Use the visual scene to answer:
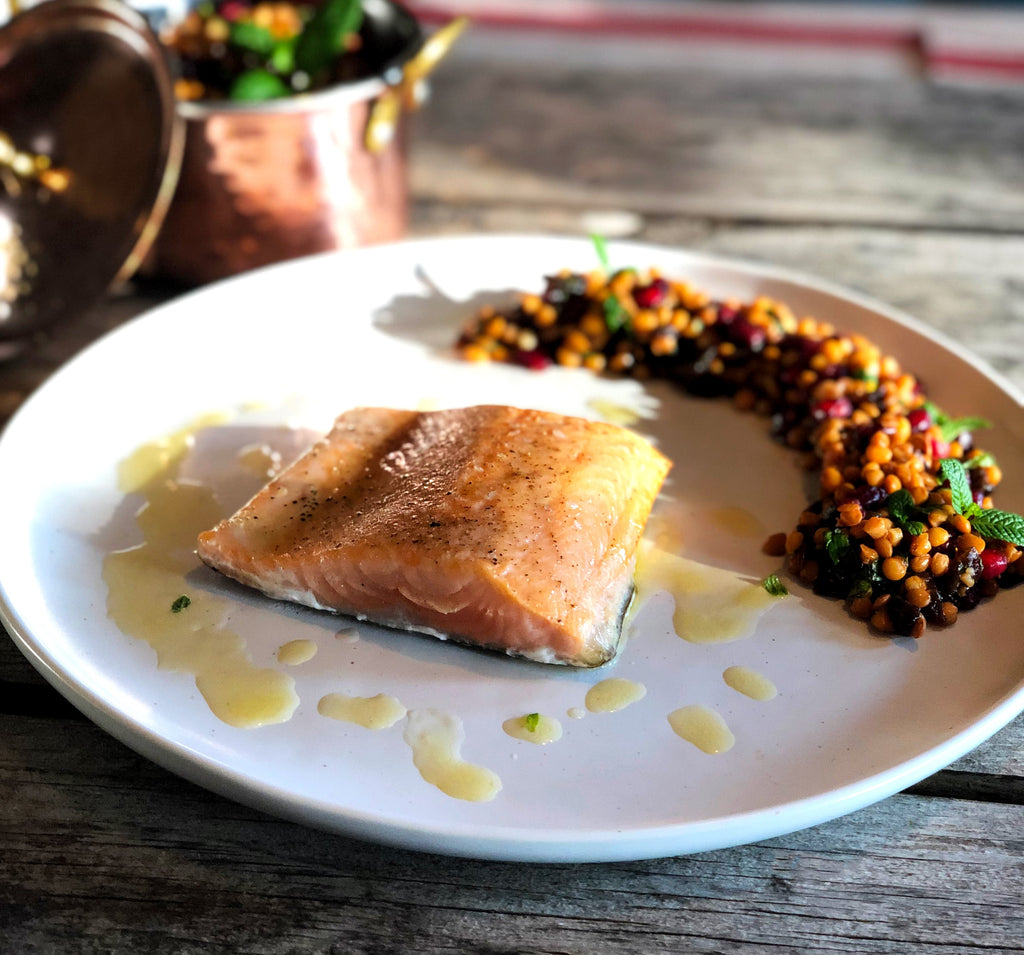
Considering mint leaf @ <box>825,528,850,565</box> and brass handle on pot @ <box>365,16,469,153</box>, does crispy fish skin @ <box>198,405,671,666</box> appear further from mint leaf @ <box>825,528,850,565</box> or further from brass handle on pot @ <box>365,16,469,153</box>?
brass handle on pot @ <box>365,16,469,153</box>

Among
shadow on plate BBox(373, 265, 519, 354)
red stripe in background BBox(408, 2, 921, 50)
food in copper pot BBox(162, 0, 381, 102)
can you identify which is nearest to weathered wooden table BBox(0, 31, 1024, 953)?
shadow on plate BBox(373, 265, 519, 354)

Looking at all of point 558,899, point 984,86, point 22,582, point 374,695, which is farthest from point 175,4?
point 984,86

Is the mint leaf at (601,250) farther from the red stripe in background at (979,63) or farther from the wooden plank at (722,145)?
the red stripe in background at (979,63)

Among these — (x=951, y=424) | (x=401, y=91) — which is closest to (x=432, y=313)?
(x=401, y=91)

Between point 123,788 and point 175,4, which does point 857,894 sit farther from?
point 175,4

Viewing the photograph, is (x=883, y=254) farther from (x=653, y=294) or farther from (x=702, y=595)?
(x=702, y=595)

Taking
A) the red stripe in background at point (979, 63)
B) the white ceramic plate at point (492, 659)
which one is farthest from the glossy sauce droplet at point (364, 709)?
the red stripe in background at point (979, 63)
